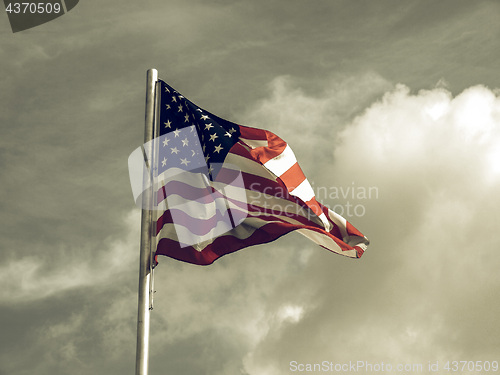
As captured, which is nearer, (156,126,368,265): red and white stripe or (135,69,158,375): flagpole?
(135,69,158,375): flagpole

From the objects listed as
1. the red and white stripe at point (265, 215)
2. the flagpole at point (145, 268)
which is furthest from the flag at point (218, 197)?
the flagpole at point (145, 268)

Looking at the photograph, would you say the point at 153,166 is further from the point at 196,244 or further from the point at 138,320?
the point at 138,320

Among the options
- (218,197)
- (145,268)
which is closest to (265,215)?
(218,197)

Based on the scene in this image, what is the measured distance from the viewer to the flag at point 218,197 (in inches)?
739

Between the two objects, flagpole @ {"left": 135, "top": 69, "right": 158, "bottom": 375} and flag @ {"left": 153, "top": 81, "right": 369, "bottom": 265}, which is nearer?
flagpole @ {"left": 135, "top": 69, "right": 158, "bottom": 375}

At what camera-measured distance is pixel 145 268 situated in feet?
57.6

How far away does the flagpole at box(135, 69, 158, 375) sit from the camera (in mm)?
16797

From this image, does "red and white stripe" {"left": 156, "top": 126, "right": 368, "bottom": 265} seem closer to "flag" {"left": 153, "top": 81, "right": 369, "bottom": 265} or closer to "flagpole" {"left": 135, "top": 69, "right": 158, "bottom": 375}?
"flag" {"left": 153, "top": 81, "right": 369, "bottom": 265}

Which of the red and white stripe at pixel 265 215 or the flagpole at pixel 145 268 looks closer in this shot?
the flagpole at pixel 145 268

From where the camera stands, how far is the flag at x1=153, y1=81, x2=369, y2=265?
1878 centimetres

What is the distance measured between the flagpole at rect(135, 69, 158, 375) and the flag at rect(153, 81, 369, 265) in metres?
0.42

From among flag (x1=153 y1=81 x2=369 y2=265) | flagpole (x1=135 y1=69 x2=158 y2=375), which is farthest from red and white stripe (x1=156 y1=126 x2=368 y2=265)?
flagpole (x1=135 y1=69 x2=158 y2=375)

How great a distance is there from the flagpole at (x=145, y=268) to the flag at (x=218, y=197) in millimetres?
419

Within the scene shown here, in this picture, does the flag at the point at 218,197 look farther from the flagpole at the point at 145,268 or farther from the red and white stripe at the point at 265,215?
the flagpole at the point at 145,268
